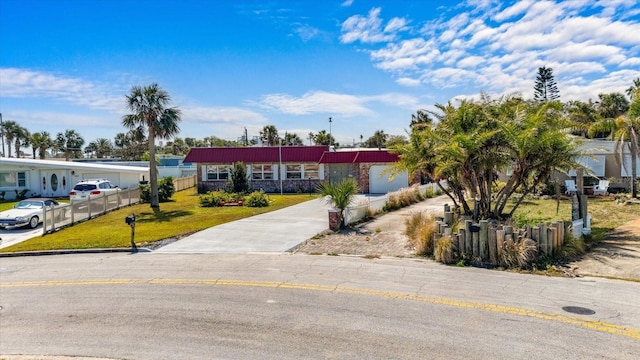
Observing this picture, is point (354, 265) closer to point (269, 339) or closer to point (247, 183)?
point (269, 339)

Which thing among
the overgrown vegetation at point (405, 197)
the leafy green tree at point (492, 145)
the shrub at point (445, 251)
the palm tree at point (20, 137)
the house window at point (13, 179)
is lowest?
the shrub at point (445, 251)

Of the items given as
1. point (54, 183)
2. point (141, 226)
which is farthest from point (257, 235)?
point (54, 183)

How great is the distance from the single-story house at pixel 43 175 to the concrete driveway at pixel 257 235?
2339 cm

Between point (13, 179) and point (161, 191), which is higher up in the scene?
point (13, 179)

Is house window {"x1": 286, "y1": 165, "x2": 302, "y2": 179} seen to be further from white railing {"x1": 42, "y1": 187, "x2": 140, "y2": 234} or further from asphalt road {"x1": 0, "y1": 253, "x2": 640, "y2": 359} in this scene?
asphalt road {"x1": 0, "y1": 253, "x2": 640, "y2": 359}

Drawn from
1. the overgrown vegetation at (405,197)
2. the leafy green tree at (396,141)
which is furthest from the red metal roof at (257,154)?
the leafy green tree at (396,141)

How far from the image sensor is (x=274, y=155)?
122ft

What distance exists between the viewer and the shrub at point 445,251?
1167 cm

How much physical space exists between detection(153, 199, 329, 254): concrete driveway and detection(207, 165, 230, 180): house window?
663 inches

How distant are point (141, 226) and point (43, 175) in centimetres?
2301

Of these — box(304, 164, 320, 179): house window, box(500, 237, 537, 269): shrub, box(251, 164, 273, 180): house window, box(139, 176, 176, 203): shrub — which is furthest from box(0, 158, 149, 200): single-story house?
box(500, 237, 537, 269): shrub

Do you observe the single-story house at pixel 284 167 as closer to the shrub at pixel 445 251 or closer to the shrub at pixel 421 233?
the shrub at pixel 421 233

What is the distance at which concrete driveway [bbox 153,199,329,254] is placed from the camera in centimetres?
1480

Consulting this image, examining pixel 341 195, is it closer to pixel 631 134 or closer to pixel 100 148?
pixel 631 134
